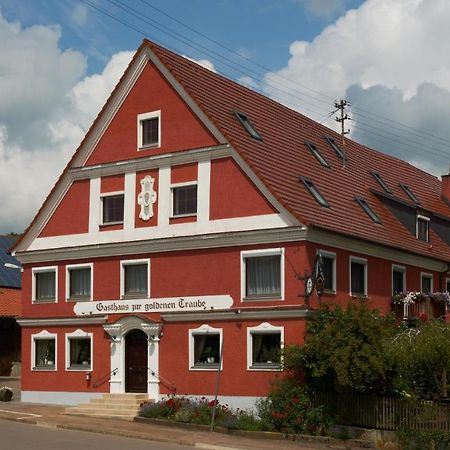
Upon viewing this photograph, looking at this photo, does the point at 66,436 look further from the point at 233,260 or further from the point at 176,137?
the point at 176,137

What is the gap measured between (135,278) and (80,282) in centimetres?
293

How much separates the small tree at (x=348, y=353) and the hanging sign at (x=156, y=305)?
4.06 meters

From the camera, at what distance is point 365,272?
33.0 meters

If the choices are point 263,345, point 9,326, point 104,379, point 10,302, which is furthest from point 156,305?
point 9,326

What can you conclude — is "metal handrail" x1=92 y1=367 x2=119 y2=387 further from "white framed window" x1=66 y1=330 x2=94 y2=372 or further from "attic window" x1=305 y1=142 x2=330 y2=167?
"attic window" x1=305 y1=142 x2=330 y2=167

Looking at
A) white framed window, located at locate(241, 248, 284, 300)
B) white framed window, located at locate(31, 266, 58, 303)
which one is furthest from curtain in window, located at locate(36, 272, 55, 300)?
white framed window, located at locate(241, 248, 284, 300)

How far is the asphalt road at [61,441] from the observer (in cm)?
2272

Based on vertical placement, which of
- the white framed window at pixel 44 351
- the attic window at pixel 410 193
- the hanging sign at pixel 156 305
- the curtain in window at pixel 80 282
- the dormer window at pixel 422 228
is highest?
the attic window at pixel 410 193

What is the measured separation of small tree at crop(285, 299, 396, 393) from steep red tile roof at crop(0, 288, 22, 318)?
2649cm

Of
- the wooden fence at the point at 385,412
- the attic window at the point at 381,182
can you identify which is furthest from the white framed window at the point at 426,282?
the wooden fence at the point at 385,412

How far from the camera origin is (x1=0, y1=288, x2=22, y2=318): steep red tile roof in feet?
165

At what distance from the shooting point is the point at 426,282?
38.1 metres

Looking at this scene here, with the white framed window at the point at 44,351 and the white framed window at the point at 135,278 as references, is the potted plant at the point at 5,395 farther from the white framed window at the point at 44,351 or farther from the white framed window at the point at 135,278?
the white framed window at the point at 135,278

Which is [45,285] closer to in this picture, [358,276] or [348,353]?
[358,276]
